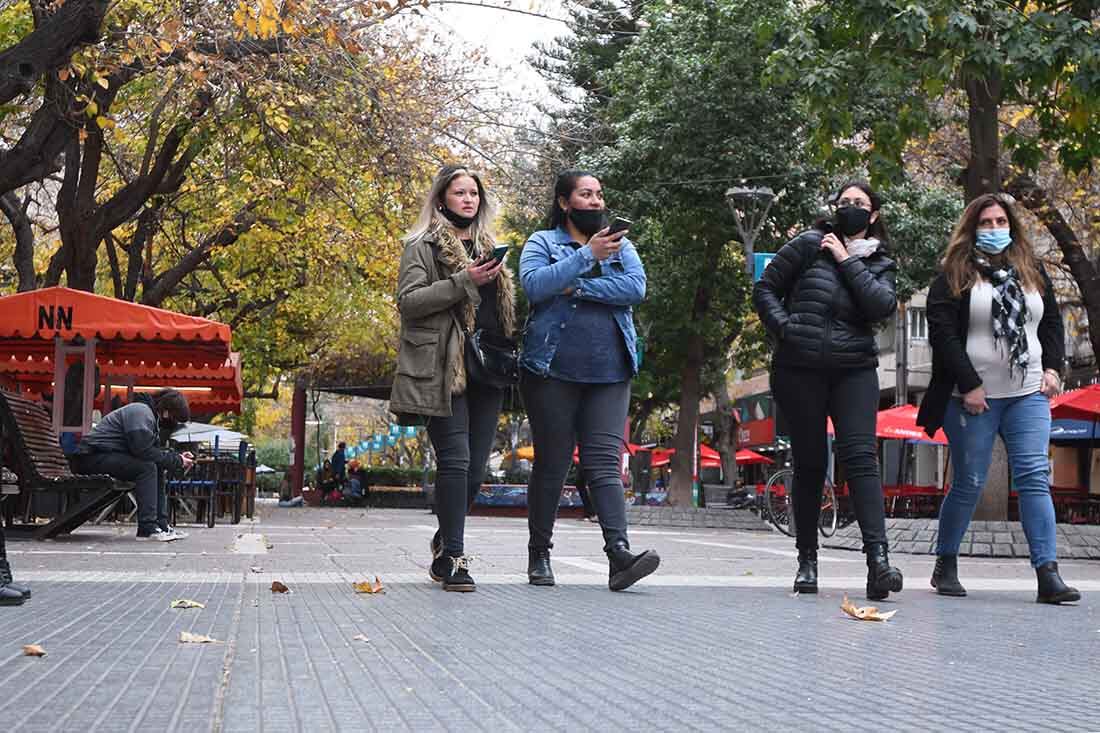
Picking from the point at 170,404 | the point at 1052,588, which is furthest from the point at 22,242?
the point at 1052,588

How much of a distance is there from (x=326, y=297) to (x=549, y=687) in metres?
31.1

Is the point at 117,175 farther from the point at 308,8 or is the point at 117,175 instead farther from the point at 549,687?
the point at 549,687

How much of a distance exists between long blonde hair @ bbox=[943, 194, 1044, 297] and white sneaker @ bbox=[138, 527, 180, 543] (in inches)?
287

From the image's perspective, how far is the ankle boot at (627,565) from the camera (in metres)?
6.71

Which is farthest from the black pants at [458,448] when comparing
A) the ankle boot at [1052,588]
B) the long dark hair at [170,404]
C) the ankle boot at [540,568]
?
the long dark hair at [170,404]

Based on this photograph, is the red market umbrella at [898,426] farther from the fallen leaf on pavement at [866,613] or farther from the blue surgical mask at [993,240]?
the fallen leaf on pavement at [866,613]

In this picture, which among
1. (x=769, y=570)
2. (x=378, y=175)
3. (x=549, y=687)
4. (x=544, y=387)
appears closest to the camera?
(x=549, y=687)

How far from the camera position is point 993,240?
758 centimetres

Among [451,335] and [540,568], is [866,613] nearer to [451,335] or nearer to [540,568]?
[540,568]

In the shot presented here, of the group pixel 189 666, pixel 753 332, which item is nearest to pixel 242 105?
pixel 189 666

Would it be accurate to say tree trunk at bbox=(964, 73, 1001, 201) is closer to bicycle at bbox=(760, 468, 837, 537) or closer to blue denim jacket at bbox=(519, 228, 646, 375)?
bicycle at bbox=(760, 468, 837, 537)

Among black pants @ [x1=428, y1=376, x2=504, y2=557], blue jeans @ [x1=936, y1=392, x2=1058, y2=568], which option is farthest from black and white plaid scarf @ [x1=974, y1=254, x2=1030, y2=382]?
black pants @ [x1=428, y1=376, x2=504, y2=557]

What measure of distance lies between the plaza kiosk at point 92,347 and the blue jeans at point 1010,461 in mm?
7362

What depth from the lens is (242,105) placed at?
51.3 feet
